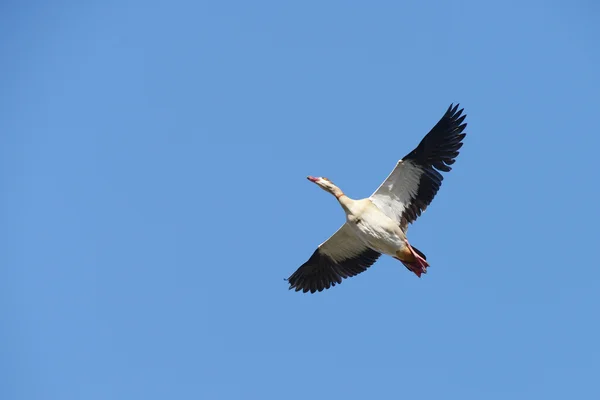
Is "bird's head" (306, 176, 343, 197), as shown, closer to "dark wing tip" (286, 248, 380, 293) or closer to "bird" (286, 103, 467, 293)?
"bird" (286, 103, 467, 293)

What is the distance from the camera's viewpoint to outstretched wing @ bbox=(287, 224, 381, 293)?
63.1 feet

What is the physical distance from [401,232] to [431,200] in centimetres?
93

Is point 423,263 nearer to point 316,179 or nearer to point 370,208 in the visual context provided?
point 370,208

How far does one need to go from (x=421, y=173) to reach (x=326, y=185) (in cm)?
204

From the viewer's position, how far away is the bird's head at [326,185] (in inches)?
732

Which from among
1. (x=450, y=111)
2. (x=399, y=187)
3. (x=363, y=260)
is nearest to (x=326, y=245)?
(x=363, y=260)

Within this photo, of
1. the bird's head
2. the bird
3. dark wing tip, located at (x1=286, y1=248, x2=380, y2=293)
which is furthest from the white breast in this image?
dark wing tip, located at (x1=286, y1=248, x2=380, y2=293)

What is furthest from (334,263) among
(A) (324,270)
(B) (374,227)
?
(B) (374,227)

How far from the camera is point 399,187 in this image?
717 inches

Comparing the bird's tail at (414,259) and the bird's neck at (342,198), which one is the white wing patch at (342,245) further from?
the bird's tail at (414,259)

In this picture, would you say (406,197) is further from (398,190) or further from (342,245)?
(342,245)

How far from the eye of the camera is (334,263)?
64.7 ft

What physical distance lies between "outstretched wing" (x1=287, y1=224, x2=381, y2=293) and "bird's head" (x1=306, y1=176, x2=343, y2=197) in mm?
768

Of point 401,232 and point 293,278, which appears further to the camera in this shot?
point 293,278
